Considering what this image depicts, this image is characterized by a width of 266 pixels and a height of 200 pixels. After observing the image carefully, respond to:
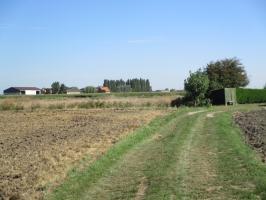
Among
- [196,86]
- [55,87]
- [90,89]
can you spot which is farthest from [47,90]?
[196,86]

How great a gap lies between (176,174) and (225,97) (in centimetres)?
4615

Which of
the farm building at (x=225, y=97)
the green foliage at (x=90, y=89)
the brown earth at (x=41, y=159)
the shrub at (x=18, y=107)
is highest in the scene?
the green foliage at (x=90, y=89)

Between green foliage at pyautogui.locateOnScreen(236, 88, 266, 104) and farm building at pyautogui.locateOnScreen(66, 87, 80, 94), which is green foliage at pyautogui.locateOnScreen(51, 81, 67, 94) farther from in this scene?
green foliage at pyautogui.locateOnScreen(236, 88, 266, 104)

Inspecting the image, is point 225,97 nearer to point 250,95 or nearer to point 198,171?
point 250,95

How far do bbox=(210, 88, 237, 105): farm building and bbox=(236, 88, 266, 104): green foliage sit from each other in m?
2.02

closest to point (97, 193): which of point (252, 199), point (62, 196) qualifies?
point (62, 196)

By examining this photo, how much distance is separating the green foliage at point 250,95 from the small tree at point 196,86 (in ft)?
17.8

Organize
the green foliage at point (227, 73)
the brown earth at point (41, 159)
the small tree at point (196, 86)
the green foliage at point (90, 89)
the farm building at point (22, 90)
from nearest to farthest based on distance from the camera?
the brown earth at point (41, 159) → the small tree at point (196, 86) → the green foliage at point (227, 73) → the green foliage at point (90, 89) → the farm building at point (22, 90)

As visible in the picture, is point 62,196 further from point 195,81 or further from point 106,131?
point 195,81

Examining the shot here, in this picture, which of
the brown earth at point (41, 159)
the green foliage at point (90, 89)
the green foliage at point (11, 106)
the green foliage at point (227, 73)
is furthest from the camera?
the green foliage at point (90, 89)

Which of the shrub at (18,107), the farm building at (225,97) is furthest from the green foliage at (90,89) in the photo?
the farm building at (225,97)

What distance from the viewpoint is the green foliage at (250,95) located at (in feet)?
205

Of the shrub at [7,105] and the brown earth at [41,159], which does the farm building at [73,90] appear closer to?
the shrub at [7,105]

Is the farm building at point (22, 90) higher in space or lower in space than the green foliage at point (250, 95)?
higher
